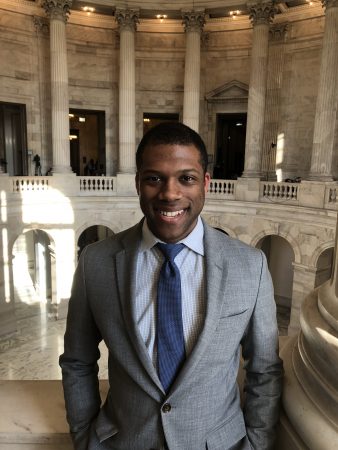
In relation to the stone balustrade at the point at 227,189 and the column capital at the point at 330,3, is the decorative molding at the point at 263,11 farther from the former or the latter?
the stone balustrade at the point at 227,189

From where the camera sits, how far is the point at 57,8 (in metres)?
18.5

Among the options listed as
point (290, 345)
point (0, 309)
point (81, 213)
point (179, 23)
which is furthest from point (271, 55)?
point (290, 345)

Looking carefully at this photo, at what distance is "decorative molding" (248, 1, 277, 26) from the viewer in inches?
723

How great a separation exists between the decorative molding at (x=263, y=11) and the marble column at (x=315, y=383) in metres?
18.8

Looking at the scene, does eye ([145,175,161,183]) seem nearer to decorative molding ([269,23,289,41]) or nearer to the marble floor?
the marble floor

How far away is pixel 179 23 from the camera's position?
2236 centimetres

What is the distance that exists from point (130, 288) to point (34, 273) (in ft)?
73.4

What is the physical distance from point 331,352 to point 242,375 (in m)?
0.92

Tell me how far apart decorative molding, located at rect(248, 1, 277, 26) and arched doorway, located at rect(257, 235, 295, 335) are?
9920 millimetres

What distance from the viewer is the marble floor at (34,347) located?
1399cm

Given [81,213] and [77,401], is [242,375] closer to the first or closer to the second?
[77,401]

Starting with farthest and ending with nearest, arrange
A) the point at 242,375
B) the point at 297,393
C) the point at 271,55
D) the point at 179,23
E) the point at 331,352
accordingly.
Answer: the point at 179,23
the point at 271,55
the point at 242,375
the point at 297,393
the point at 331,352

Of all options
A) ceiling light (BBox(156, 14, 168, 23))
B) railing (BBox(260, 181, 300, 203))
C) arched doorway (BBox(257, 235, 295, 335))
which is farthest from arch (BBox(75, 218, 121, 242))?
ceiling light (BBox(156, 14, 168, 23))

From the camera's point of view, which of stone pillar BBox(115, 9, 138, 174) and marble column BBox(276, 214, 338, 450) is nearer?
marble column BBox(276, 214, 338, 450)
